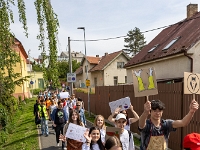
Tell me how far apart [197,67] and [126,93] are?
4.80 meters

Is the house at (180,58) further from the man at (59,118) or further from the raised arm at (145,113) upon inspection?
the raised arm at (145,113)

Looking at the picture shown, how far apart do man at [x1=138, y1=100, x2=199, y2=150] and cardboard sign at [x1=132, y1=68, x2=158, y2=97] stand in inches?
19.9

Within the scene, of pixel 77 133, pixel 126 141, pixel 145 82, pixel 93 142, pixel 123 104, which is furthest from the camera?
pixel 123 104

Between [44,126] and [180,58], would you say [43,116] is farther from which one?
[180,58]

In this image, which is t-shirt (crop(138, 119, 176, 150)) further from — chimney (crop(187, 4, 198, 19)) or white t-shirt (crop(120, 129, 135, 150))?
chimney (crop(187, 4, 198, 19))

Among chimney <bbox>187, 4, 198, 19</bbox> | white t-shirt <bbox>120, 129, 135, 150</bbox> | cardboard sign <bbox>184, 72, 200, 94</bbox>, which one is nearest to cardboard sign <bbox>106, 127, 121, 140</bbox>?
white t-shirt <bbox>120, 129, 135, 150</bbox>

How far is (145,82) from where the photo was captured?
12.3ft

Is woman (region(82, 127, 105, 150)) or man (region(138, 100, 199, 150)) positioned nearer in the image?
man (region(138, 100, 199, 150))

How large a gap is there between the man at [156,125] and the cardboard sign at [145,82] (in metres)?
0.51

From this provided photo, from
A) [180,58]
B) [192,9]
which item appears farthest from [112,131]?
[192,9]

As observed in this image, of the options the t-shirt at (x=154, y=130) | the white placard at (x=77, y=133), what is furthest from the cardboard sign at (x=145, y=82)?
the white placard at (x=77, y=133)

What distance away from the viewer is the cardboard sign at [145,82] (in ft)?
12.1

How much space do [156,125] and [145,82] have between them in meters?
0.81

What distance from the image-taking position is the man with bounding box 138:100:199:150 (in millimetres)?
3158
